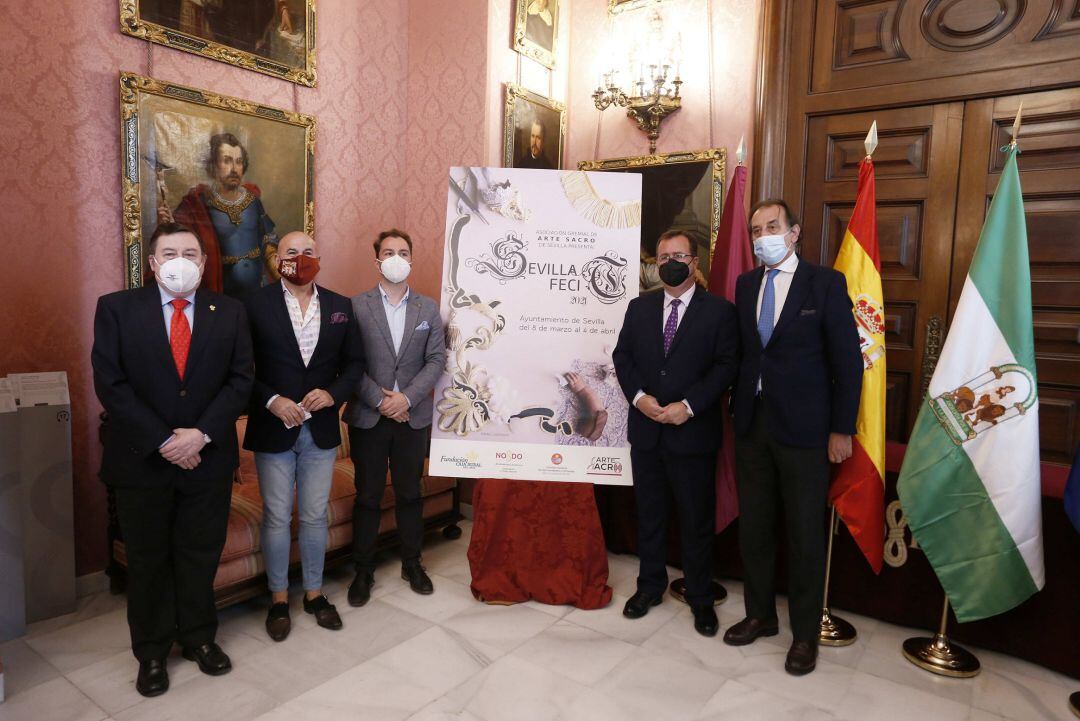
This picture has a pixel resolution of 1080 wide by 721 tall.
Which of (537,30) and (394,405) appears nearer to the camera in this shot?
(394,405)

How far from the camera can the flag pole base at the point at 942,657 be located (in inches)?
108

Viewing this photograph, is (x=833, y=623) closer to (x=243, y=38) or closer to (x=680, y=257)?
(x=680, y=257)

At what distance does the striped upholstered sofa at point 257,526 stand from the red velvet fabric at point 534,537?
640 mm

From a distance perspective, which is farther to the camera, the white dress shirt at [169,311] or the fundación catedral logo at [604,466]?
the fundación catedral logo at [604,466]

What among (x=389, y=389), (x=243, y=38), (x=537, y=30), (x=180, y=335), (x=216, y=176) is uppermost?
(x=537, y=30)

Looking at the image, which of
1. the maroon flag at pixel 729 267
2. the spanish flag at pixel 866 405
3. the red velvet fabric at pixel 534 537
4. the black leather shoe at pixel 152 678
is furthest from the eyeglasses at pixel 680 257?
the black leather shoe at pixel 152 678

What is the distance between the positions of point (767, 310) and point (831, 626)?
1456 mm

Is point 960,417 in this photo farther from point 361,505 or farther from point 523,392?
point 361,505

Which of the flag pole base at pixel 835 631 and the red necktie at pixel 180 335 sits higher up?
the red necktie at pixel 180 335

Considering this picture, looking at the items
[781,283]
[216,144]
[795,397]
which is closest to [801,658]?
[795,397]

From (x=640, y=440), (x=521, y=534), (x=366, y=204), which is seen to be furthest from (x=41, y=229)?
(x=640, y=440)

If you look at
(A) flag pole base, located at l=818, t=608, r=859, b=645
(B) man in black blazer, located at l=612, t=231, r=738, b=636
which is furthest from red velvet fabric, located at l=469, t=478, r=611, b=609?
(A) flag pole base, located at l=818, t=608, r=859, b=645

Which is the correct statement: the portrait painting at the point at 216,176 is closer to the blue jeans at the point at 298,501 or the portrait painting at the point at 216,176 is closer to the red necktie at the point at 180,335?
the red necktie at the point at 180,335

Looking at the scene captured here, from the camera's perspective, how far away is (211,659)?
2576 mm
